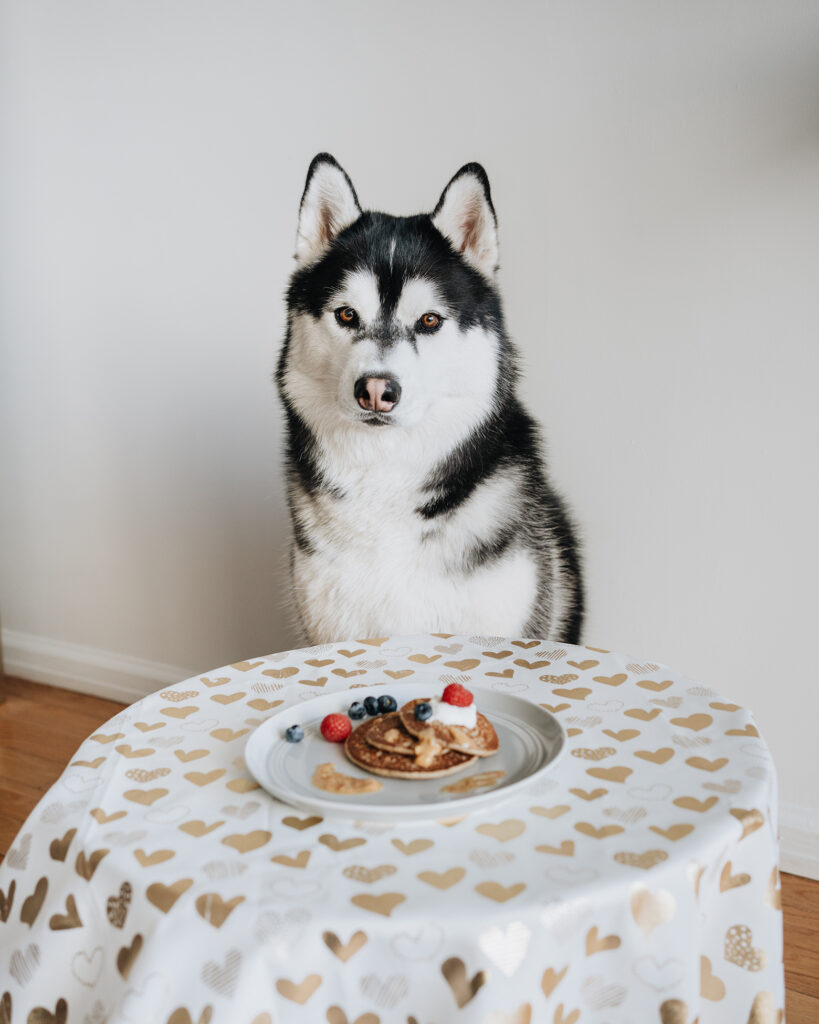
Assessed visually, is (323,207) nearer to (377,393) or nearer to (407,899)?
(377,393)

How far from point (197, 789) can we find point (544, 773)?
368 mm

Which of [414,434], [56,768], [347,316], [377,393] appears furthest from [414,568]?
[56,768]

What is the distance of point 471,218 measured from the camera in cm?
161

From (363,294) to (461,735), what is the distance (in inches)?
35.0

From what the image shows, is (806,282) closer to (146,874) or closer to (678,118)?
(678,118)

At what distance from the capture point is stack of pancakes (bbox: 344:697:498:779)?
35.9 inches

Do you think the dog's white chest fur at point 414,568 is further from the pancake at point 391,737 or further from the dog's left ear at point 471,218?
the pancake at point 391,737

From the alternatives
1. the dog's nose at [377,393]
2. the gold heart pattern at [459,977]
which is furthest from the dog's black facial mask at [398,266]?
the gold heart pattern at [459,977]

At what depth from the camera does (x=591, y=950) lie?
2.36 feet

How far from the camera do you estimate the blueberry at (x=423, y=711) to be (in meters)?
0.96

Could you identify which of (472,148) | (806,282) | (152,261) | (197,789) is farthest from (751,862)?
(152,261)

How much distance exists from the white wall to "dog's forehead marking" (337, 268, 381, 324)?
53cm

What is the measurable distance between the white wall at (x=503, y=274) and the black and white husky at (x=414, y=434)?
329mm

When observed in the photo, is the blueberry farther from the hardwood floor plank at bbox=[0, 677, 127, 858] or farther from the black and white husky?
the hardwood floor plank at bbox=[0, 677, 127, 858]
